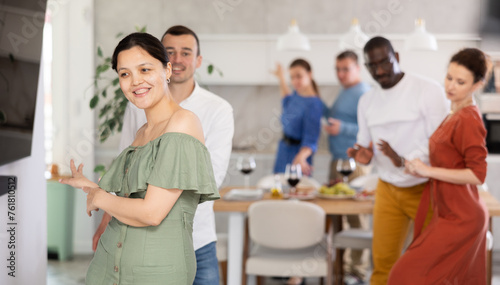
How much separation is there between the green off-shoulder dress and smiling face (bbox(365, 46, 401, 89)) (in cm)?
167

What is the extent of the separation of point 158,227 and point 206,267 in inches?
28.4

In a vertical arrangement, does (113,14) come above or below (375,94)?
above

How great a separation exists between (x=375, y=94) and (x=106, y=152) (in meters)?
3.24

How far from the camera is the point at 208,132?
224 cm

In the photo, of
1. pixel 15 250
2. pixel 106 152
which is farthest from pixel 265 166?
pixel 15 250

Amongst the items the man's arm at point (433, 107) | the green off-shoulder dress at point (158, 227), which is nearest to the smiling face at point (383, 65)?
the man's arm at point (433, 107)

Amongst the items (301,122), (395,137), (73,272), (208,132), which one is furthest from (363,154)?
(73,272)

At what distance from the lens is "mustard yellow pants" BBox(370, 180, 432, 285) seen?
3.08m

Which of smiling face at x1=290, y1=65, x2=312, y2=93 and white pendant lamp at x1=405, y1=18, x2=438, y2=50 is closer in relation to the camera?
white pendant lamp at x1=405, y1=18, x2=438, y2=50

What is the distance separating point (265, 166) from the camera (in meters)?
5.78

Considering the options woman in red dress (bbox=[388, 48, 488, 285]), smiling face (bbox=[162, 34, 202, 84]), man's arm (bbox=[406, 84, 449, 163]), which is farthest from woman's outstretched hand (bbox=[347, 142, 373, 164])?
smiling face (bbox=[162, 34, 202, 84])

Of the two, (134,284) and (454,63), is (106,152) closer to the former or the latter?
(454,63)

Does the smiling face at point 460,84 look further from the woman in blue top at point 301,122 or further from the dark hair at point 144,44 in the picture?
the woman in blue top at point 301,122

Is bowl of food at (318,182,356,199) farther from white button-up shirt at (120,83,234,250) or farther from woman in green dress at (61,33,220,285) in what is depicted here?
woman in green dress at (61,33,220,285)
